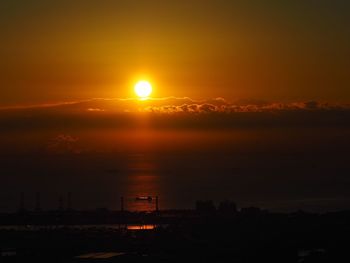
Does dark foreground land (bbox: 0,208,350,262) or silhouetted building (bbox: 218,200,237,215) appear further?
silhouetted building (bbox: 218,200,237,215)

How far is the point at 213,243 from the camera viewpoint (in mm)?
25688

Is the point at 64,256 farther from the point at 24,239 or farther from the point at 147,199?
the point at 147,199

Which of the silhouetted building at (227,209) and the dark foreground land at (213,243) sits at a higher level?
the silhouetted building at (227,209)

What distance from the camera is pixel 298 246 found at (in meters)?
24.6

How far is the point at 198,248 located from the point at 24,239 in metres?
9.40

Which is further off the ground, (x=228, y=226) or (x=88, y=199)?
(x=88, y=199)

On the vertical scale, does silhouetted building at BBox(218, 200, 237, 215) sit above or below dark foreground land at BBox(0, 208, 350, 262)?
above

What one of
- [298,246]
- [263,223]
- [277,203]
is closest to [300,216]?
[263,223]

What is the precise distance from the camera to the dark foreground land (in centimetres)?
2056

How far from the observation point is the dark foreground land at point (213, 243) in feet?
67.5

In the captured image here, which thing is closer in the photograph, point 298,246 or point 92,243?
point 298,246

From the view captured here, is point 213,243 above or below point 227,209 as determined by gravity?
below

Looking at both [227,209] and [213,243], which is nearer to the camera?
[213,243]

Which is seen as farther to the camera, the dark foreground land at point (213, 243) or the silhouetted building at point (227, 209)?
the silhouetted building at point (227, 209)
